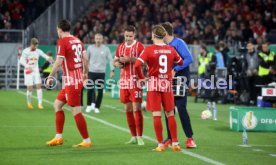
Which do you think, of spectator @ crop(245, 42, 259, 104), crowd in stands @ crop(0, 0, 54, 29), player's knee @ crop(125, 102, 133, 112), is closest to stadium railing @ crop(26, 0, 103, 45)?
crowd in stands @ crop(0, 0, 54, 29)

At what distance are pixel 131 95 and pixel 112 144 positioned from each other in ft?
3.18

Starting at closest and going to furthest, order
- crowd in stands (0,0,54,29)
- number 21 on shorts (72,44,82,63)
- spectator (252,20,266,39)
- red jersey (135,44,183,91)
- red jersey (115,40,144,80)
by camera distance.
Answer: red jersey (135,44,183,91) < number 21 on shorts (72,44,82,63) < red jersey (115,40,144,80) < spectator (252,20,266,39) < crowd in stands (0,0,54,29)

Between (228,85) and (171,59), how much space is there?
1552 cm

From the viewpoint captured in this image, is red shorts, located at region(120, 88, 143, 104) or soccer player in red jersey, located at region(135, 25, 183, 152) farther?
red shorts, located at region(120, 88, 143, 104)

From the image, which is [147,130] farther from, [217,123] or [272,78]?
[272,78]

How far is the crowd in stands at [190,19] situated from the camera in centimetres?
3472

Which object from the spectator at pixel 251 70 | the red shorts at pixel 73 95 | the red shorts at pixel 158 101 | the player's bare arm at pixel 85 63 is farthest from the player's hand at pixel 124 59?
the spectator at pixel 251 70

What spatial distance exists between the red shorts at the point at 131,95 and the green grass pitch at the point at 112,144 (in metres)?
0.84

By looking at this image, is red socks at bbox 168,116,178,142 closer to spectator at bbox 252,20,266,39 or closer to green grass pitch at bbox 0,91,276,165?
green grass pitch at bbox 0,91,276,165

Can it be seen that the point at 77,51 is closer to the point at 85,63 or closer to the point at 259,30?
the point at 85,63

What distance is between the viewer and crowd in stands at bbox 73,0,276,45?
3472 cm

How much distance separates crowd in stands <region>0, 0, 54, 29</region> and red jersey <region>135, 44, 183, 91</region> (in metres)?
25.3

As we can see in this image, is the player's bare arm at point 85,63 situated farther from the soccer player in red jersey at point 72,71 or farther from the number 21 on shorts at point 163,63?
the number 21 on shorts at point 163,63

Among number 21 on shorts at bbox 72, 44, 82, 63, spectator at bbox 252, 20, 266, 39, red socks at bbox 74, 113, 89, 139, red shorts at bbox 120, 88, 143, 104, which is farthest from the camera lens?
spectator at bbox 252, 20, 266, 39
